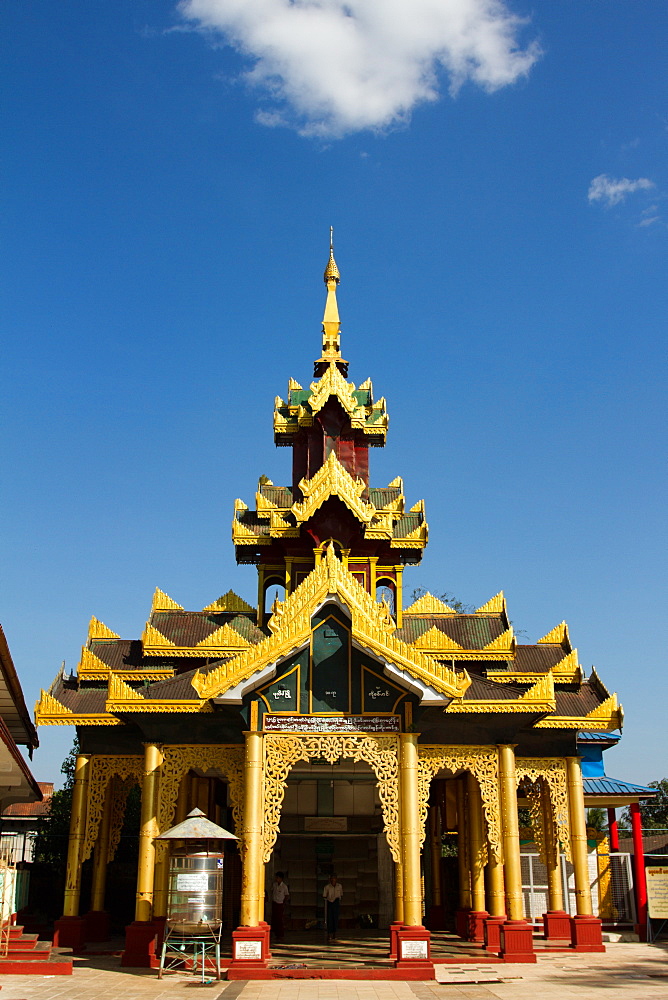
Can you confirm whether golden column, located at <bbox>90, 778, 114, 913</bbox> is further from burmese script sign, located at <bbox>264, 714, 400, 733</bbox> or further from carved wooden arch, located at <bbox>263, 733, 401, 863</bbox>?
burmese script sign, located at <bbox>264, 714, 400, 733</bbox>

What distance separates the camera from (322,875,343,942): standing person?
741 inches

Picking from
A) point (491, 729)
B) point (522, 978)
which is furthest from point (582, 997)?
point (491, 729)

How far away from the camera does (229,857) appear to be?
22953mm

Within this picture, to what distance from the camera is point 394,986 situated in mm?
14312

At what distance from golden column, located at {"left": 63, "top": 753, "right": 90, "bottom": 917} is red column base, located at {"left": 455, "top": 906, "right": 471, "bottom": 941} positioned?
29.5ft

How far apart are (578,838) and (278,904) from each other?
24.0 ft

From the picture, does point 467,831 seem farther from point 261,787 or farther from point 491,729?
point 261,787

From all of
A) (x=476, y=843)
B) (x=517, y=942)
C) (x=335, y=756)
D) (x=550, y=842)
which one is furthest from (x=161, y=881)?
(x=550, y=842)

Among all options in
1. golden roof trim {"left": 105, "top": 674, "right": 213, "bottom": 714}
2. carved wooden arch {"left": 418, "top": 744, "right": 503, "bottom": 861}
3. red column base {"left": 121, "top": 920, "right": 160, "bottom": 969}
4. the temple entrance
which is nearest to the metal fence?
the temple entrance

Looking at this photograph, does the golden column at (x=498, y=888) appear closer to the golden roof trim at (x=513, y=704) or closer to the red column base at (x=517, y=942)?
the red column base at (x=517, y=942)

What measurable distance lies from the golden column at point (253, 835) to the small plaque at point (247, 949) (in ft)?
0.96

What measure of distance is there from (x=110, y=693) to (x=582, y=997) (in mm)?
9664

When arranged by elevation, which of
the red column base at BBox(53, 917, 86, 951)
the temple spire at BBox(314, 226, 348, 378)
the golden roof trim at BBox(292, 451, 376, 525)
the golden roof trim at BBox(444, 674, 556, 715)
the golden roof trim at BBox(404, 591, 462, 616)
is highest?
the temple spire at BBox(314, 226, 348, 378)

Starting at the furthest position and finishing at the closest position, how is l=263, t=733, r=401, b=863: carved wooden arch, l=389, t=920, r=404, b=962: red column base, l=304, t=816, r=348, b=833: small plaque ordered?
l=304, t=816, r=348, b=833: small plaque, l=263, t=733, r=401, b=863: carved wooden arch, l=389, t=920, r=404, b=962: red column base
